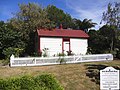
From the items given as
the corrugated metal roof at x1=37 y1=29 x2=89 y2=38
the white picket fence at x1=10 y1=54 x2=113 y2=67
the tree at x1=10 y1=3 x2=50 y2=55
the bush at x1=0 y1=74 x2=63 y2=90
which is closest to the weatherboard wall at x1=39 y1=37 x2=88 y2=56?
the corrugated metal roof at x1=37 y1=29 x2=89 y2=38

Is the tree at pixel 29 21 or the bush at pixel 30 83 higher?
the tree at pixel 29 21

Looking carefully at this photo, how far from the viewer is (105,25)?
3053cm

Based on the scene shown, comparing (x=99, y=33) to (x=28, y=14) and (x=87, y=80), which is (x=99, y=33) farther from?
(x=87, y=80)

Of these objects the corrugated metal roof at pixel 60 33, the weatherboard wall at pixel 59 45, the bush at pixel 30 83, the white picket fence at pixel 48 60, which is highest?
the corrugated metal roof at pixel 60 33

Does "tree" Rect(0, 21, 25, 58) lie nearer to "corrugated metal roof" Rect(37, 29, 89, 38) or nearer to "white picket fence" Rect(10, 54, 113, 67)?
"corrugated metal roof" Rect(37, 29, 89, 38)

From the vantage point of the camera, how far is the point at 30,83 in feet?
29.2

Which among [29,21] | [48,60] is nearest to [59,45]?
[29,21]

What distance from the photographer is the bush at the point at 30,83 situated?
28.9ft

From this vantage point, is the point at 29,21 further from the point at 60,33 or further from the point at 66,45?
the point at 66,45

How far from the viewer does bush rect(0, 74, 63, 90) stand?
28.9 feet

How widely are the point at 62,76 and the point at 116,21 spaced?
53.0 feet

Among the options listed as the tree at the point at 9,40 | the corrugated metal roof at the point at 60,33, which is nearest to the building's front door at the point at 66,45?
the corrugated metal roof at the point at 60,33

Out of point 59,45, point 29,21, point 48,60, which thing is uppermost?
point 29,21

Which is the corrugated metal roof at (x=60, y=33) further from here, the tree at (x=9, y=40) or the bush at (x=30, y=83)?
the bush at (x=30, y=83)
